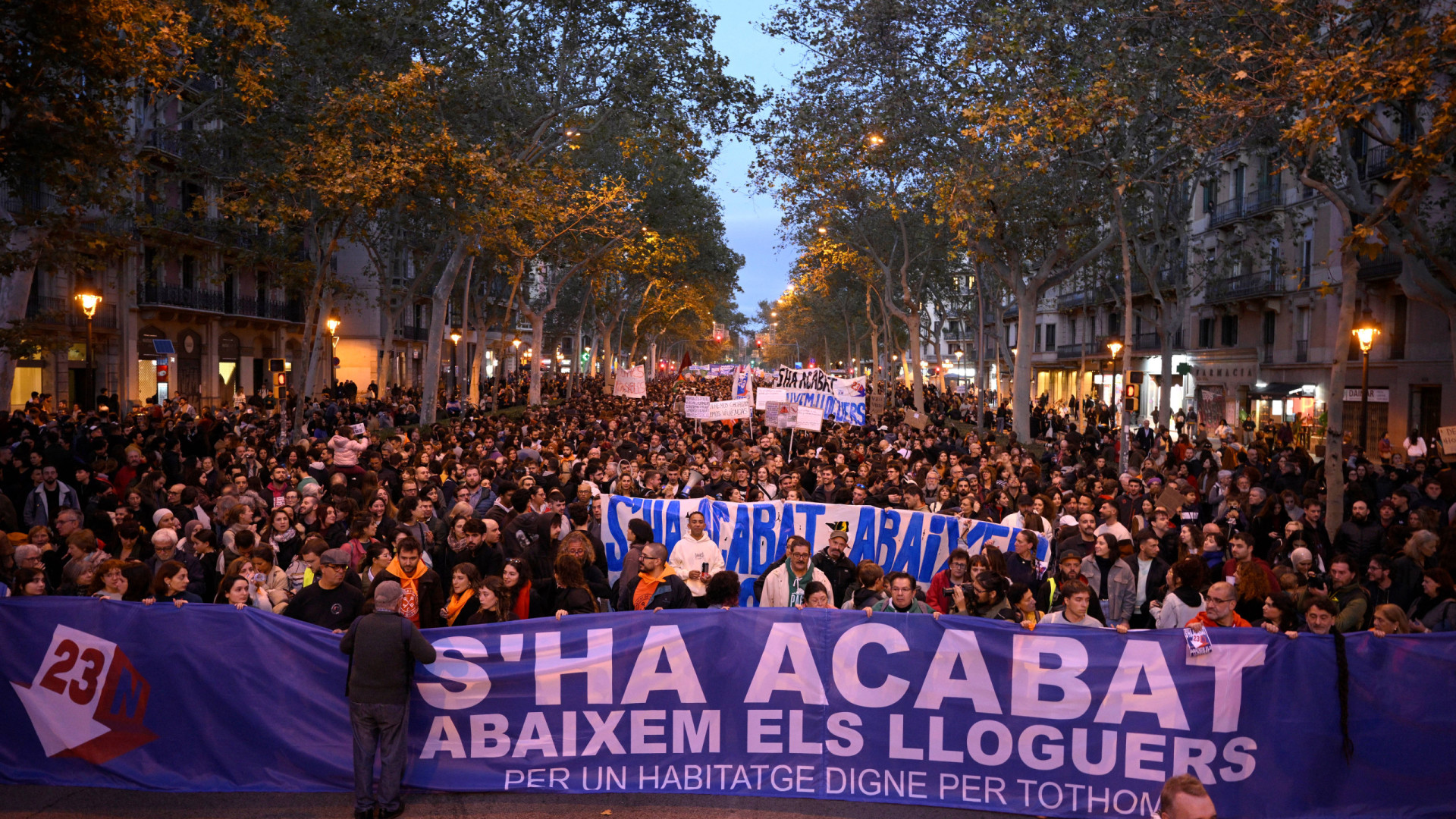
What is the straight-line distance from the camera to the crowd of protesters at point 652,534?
805 centimetres

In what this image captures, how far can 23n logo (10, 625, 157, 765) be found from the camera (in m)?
7.31

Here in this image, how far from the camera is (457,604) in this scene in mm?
8047

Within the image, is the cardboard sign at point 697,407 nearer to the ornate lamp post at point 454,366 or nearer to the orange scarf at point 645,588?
the orange scarf at point 645,588

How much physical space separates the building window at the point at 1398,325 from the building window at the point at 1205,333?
1518 centimetres

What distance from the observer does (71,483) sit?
576 inches

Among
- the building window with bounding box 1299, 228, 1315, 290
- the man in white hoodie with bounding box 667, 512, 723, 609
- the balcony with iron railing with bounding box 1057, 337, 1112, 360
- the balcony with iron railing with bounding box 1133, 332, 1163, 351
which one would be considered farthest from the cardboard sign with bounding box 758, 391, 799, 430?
the balcony with iron railing with bounding box 1133, 332, 1163, 351

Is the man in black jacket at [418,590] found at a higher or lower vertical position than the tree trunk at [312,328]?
lower

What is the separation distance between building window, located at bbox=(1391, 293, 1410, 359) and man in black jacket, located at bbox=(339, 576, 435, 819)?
34.9 meters

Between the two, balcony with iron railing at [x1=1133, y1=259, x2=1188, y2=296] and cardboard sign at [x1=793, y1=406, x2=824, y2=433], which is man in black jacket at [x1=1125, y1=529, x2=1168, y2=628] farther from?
balcony with iron railing at [x1=1133, y1=259, x2=1188, y2=296]

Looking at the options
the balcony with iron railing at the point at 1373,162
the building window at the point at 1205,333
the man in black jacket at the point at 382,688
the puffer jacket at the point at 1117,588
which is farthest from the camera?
the building window at the point at 1205,333

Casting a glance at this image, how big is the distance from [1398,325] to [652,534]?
31.9m

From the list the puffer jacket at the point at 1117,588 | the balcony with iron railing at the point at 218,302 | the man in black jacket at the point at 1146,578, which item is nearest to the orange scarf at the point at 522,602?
the puffer jacket at the point at 1117,588

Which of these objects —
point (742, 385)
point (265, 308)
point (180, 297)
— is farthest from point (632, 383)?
point (265, 308)

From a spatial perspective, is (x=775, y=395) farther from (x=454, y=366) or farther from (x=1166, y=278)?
(x=454, y=366)
